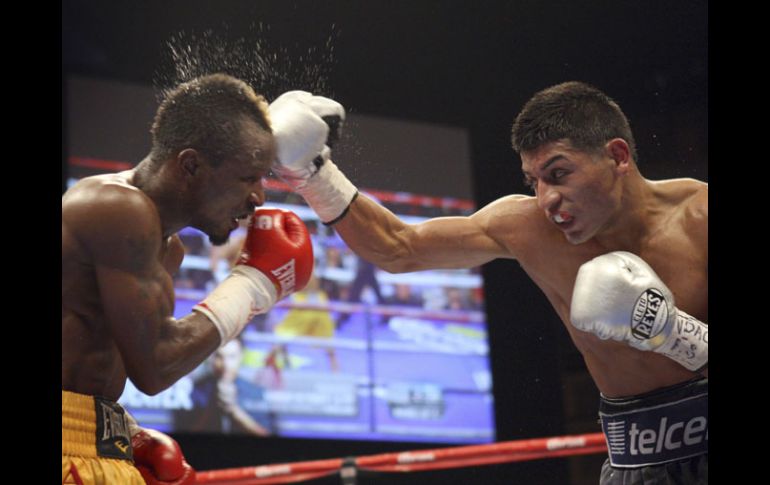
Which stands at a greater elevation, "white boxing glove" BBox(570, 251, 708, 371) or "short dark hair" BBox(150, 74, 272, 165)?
"short dark hair" BBox(150, 74, 272, 165)

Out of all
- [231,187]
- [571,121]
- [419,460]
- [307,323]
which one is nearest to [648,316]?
[571,121]

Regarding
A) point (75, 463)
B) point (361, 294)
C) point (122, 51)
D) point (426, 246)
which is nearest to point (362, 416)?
point (361, 294)

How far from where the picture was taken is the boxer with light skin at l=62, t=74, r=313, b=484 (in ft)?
5.42

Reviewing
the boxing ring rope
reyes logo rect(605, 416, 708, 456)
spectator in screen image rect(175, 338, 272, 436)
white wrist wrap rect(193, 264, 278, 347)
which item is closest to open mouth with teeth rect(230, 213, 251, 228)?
white wrist wrap rect(193, 264, 278, 347)

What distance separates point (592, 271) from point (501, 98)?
2040 mm

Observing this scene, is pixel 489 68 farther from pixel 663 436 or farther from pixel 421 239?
pixel 663 436

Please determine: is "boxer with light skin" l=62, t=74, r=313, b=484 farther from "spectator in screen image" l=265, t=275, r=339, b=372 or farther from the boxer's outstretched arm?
"spectator in screen image" l=265, t=275, r=339, b=372

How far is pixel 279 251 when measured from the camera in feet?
6.57

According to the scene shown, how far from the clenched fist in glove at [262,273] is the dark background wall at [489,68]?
0.61 metres

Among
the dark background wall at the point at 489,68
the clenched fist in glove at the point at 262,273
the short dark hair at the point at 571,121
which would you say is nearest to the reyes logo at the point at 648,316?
the short dark hair at the point at 571,121

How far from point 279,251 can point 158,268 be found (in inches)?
14.3

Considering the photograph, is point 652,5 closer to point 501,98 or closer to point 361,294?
point 501,98

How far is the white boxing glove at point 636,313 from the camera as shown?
1.97 metres

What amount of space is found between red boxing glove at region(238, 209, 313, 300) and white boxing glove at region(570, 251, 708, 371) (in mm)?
624
